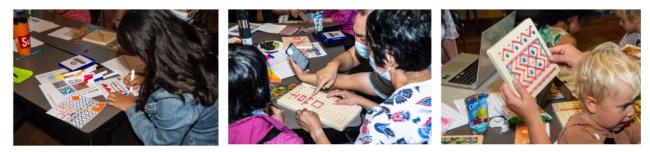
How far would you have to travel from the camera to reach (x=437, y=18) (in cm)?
231

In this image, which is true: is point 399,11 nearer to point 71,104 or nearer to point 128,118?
point 128,118

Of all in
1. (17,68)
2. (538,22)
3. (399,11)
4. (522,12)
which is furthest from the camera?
(17,68)

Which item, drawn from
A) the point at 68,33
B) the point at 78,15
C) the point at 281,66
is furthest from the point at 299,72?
the point at 78,15

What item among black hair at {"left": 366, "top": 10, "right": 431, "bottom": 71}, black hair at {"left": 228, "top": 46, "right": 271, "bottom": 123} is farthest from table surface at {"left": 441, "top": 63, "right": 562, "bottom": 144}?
black hair at {"left": 228, "top": 46, "right": 271, "bottom": 123}

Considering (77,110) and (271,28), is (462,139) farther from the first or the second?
(77,110)

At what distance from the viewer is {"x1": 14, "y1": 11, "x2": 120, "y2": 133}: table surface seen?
97.9 inches

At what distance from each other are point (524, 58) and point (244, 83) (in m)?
1.03

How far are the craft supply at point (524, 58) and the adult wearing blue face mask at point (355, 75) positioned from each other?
1.37ft

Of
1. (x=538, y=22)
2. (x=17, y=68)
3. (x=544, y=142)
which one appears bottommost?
(x=544, y=142)

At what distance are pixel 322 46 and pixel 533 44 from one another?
0.95 m

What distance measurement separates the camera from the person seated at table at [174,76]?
7.54 ft

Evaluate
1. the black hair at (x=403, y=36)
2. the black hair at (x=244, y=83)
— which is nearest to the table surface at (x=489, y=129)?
the black hair at (x=403, y=36)

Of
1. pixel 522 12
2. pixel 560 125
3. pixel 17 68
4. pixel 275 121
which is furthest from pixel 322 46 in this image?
pixel 17 68

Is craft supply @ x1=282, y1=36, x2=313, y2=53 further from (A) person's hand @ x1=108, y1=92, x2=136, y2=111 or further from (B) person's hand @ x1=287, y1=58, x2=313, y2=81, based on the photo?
(A) person's hand @ x1=108, y1=92, x2=136, y2=111
